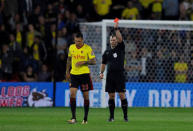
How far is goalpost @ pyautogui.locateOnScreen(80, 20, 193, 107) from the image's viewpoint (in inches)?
912

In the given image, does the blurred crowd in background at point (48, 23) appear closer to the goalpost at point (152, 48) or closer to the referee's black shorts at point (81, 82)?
the goalpost at point (152, 48)

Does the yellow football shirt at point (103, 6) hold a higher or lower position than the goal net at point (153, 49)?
higher

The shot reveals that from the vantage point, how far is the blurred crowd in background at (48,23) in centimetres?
2373

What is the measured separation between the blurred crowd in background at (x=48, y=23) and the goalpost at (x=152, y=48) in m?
1.26

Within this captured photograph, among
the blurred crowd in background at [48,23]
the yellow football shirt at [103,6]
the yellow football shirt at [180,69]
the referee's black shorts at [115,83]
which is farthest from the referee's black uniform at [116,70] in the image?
the yellow football shirt at [103,6]

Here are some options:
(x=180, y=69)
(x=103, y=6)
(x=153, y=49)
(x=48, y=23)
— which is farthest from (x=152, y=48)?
(x=48, y=23)

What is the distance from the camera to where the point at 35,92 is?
74.1 ft

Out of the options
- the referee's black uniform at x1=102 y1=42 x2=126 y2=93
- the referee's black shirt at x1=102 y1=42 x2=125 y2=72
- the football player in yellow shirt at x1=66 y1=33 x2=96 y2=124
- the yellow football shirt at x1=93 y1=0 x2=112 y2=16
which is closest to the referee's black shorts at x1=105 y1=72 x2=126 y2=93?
the referee's black uniform at x1=102 y1=42 x2=126 y2=93

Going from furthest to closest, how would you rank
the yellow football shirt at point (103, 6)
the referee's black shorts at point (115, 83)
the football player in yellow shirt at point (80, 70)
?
the yellow football shirt at point (103, 6)
the referee's black shorts at point (115, 83)
the football player in yellow shirt at point (80, 70)

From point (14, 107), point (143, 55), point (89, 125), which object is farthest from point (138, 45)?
point (89, 125)

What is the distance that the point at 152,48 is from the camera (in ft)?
78.4

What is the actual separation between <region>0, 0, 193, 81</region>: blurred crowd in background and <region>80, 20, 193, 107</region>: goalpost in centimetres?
126

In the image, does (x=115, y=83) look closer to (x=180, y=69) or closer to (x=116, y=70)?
(x=116, y=70)

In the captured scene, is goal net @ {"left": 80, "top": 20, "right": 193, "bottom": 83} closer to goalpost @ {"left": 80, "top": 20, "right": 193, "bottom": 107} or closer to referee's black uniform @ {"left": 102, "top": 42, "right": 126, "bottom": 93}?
goalpost @ {"left": 80, "top": 20, "right": 193, "bottom": 107}
